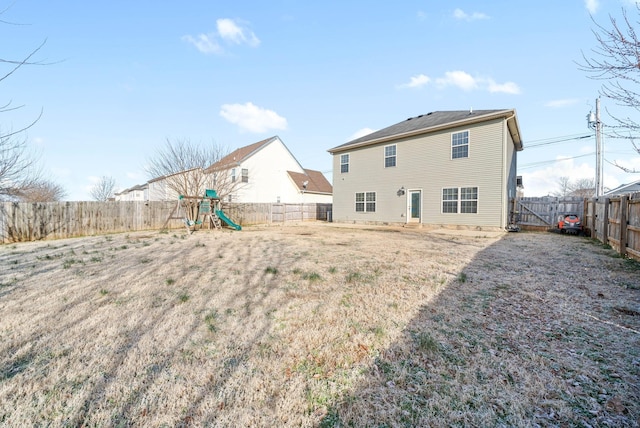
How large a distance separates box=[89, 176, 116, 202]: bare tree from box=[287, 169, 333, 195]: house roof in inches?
1147

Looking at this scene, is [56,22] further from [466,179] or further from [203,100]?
[466,179]

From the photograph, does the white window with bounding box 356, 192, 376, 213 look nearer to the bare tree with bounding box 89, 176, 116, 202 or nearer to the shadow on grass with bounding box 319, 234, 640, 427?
the shadow on grass with bounding box 319, 234, 640, 427

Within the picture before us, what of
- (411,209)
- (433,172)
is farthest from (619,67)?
(411,209)

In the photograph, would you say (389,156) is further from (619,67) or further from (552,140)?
(552,140)

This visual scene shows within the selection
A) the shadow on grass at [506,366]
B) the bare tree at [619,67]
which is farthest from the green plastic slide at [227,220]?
the bare tree at [619,67]

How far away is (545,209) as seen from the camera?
1294 cm

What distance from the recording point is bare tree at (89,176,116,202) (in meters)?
37.3

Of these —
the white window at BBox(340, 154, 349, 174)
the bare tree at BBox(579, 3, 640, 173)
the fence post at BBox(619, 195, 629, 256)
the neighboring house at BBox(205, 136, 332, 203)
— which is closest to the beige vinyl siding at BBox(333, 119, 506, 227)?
the white window at BBox(340, 154, 349, 174)

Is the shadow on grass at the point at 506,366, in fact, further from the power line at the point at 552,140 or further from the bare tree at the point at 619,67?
the power line at the point at 552,140

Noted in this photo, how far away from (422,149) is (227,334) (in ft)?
47.9

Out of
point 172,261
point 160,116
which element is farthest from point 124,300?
point 160,116

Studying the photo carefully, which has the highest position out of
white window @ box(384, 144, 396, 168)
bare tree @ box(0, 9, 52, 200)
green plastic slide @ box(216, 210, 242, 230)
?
white window @ box(384, 144, 396, 168)

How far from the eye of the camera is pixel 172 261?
605 centimetres

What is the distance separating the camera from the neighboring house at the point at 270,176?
23.0 meters
